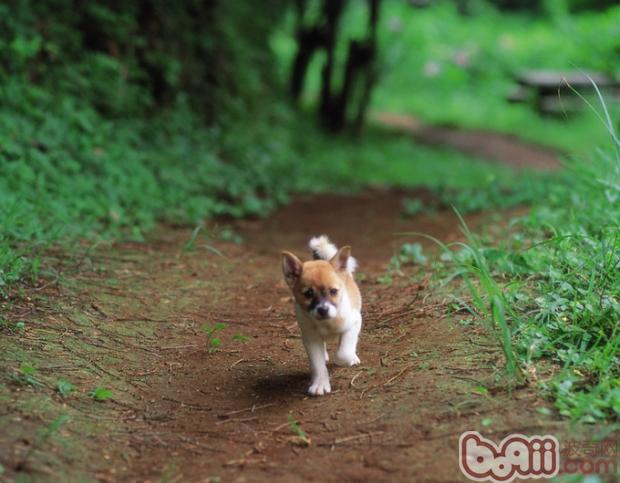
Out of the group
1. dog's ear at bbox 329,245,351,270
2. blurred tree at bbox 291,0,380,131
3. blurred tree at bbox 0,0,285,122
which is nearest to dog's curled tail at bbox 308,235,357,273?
dog's ear at bbox 329,245,351,270

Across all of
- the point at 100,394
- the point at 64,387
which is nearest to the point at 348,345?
the point at 100,394

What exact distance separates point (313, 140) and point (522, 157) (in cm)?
525

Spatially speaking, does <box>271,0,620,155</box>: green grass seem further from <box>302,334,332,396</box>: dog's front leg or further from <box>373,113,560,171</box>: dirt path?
<box>302,334,332,396</box>: dog's front leg

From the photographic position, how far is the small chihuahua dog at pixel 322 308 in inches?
186

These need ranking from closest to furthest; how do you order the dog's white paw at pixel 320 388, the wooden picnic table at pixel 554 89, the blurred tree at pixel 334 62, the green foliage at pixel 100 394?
the green foliage at pixel 100 394 < the dog's white paw at pixel 320 388 < the blurred tree at pixel 334 62 < the wooden picnic table at pixel 554 89

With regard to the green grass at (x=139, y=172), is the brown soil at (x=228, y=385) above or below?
above

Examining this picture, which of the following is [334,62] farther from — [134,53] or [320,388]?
[320,388]

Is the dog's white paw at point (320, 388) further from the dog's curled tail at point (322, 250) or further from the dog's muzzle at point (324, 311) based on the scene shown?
the dog's curled tail at point (322, 250)

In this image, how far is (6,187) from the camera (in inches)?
305

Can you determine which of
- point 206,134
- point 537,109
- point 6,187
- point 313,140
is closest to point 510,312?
point 6,187

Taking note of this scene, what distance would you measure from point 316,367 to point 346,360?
32 cm

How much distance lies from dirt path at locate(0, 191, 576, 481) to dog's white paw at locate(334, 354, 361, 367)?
0.16ft

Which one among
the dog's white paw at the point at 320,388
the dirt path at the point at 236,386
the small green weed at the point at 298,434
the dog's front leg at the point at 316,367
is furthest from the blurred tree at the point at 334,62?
the small green weed at the point at 298,434

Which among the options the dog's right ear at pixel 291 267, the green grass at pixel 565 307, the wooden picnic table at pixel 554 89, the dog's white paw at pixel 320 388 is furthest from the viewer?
the wooden picnic table at pixel 554 89
